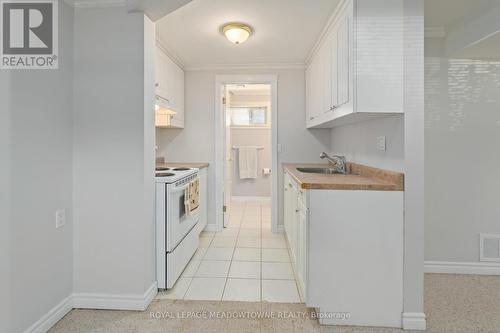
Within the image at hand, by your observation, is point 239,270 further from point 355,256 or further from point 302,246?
point 355,256

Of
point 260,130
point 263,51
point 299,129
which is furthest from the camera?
point 260,130

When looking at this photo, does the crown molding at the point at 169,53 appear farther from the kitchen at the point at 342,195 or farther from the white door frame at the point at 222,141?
the white door frame at the point at 222,141

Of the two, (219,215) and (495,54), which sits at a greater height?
(495,54)

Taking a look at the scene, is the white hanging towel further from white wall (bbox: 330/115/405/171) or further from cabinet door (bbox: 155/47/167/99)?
cabinet door (bbox: 155/47/167/99)

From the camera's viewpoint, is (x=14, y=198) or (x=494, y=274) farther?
(x=494, y=274)

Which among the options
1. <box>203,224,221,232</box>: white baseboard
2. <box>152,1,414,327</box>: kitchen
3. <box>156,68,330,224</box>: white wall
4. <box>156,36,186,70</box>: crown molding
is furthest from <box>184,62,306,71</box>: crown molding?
<box>203,224,221,232</box>: white baseboard

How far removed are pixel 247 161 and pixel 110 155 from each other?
3981mm

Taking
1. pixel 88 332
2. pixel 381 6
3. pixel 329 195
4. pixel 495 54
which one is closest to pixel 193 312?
pixel 88 332

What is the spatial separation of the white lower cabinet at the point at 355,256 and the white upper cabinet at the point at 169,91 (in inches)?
81.3

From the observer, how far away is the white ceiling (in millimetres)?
2189

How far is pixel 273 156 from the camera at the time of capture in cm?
375

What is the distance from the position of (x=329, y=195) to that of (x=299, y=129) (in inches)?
82.5

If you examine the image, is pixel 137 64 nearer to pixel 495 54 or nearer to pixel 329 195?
pixel 329 195

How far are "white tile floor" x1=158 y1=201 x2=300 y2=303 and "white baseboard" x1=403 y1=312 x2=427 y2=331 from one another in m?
0.73
